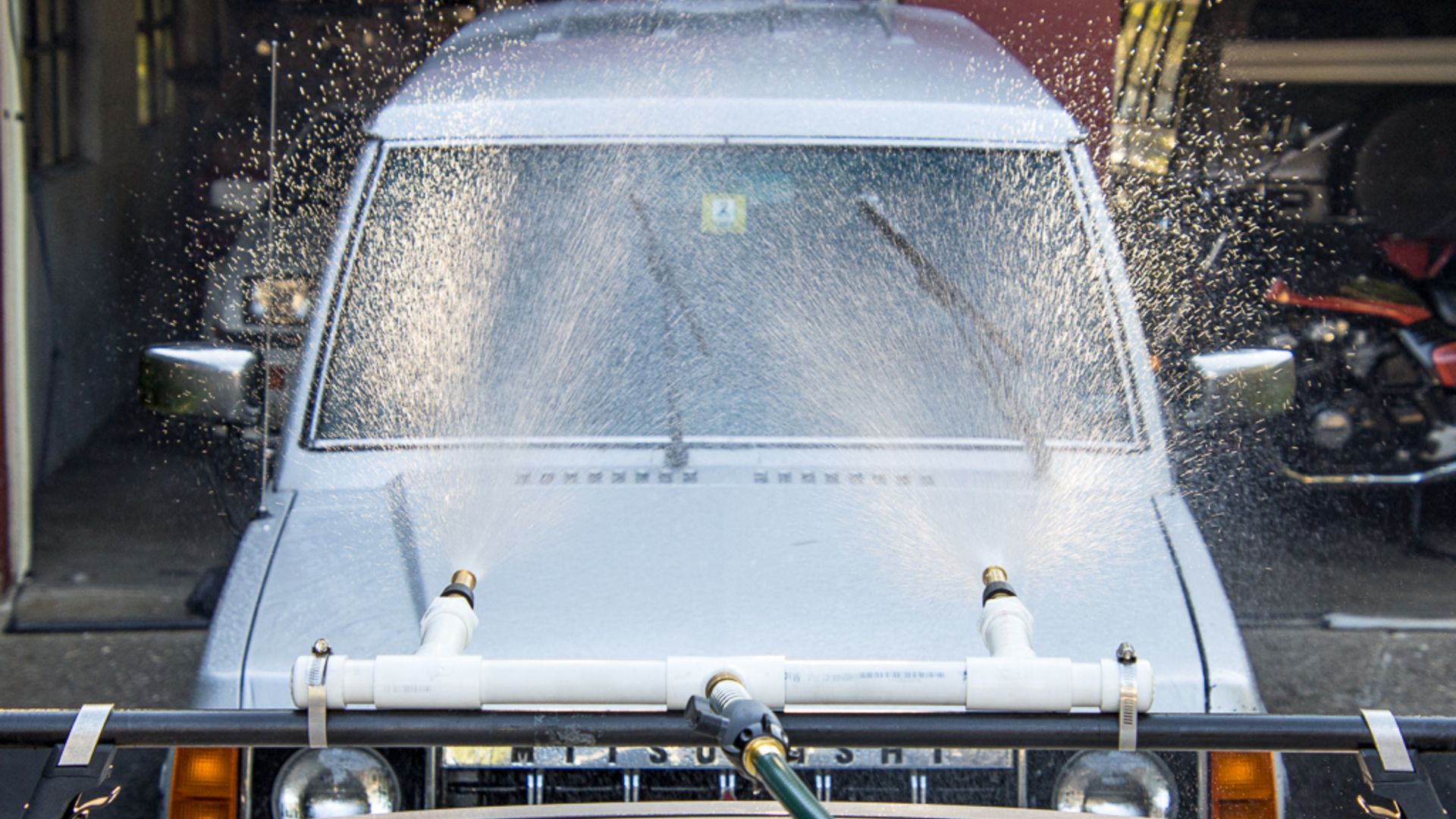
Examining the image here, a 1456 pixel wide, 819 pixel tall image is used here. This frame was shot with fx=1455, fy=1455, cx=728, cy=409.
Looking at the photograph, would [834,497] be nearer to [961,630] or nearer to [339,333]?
[961,630]

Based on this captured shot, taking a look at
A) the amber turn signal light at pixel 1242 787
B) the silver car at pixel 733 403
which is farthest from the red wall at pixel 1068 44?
the amber turn signal light at pixel 1242 787

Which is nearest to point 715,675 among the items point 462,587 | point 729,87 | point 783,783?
point 783,783

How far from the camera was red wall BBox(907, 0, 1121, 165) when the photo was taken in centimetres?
527

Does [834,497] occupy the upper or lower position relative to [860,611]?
upper

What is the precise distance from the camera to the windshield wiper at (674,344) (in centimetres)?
302

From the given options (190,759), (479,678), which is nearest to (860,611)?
(479,678)

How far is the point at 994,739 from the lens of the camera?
1854 millimetres

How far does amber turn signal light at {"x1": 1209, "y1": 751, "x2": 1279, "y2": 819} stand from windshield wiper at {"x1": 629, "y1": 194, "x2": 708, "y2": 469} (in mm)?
1170

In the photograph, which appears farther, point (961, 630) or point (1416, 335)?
point (1416, 335)

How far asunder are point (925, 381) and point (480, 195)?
3.52ft

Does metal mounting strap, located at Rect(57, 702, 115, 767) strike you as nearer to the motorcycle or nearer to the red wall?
the red wall

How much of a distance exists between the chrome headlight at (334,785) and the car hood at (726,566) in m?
0.13

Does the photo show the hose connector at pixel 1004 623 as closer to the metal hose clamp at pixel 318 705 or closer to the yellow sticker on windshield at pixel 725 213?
the metal hose clamp at pixel 318 705

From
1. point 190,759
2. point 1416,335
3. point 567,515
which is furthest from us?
point 1416,335
